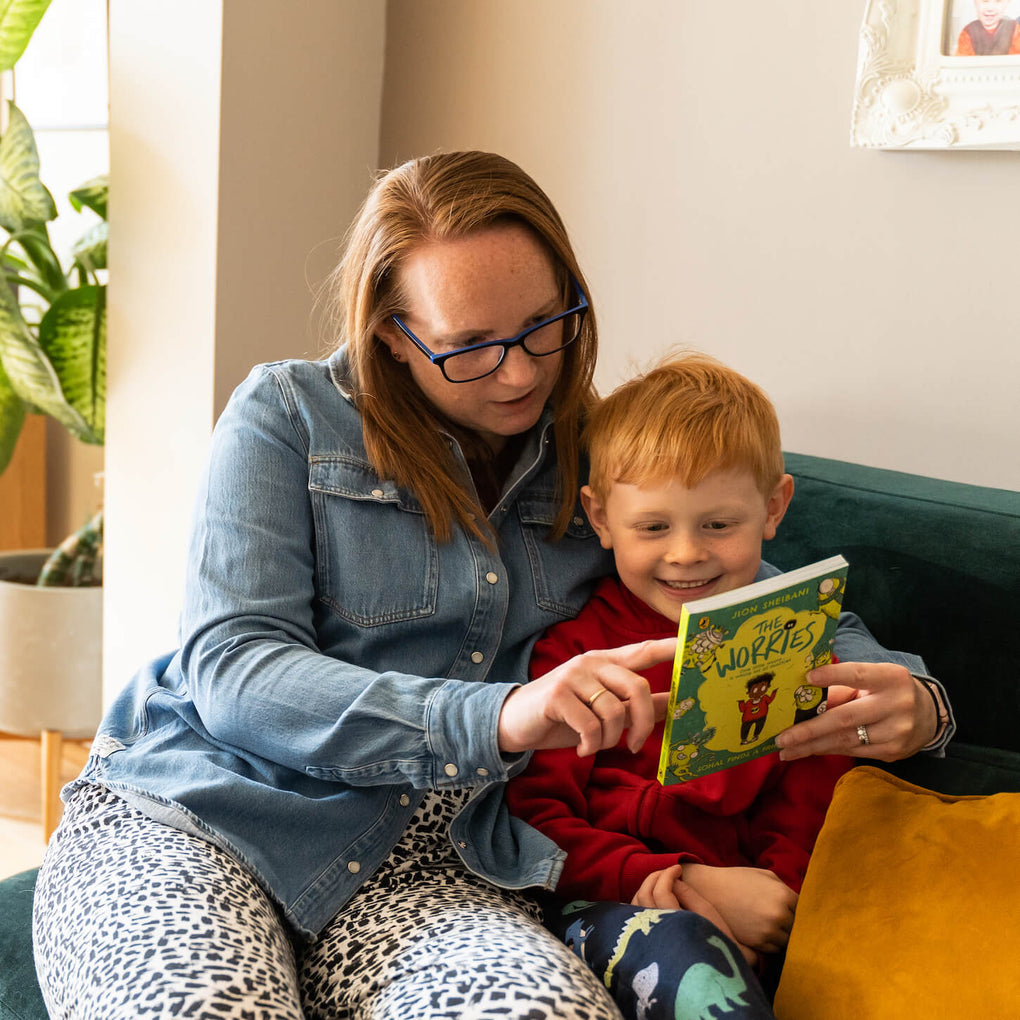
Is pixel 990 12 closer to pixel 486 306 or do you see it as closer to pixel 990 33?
pixel 990 33

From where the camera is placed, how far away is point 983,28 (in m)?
1.56

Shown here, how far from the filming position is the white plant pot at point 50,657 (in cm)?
243

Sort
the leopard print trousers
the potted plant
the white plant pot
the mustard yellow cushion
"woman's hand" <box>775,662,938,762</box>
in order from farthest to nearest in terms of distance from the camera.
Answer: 1. the white plant pot
2. the potted plant
3. "woman's hand" <box>775,662,938,762</box>
4. the mustard yellow cushion
5. the leopard print trousers

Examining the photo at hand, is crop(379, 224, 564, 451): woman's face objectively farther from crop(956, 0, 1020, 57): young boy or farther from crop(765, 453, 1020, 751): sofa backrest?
crop(956, 0, 1020, 57): young boy

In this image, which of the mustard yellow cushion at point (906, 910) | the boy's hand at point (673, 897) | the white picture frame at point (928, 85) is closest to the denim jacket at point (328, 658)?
the boy's hand at point (673, 897)

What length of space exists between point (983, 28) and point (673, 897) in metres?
1.22

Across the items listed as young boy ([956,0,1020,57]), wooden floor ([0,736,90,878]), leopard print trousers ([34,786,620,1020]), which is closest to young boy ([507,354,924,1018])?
leopard print trousers ([34,786,620,1020])

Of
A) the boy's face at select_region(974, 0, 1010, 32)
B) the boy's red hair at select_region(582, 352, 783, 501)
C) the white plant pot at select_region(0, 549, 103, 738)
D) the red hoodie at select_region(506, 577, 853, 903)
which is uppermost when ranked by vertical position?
the boy's face at select_region(974, 0, 1010, 32)

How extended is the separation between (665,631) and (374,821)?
0.39 metres

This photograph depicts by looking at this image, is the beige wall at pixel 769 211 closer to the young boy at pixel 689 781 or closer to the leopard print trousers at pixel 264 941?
the young boy at pixel 689 781

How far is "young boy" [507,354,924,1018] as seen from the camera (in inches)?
46.6

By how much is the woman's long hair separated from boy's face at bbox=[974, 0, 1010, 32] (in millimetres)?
699

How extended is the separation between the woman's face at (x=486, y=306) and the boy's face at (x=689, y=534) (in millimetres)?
160

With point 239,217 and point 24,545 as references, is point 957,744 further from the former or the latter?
point 24,545
